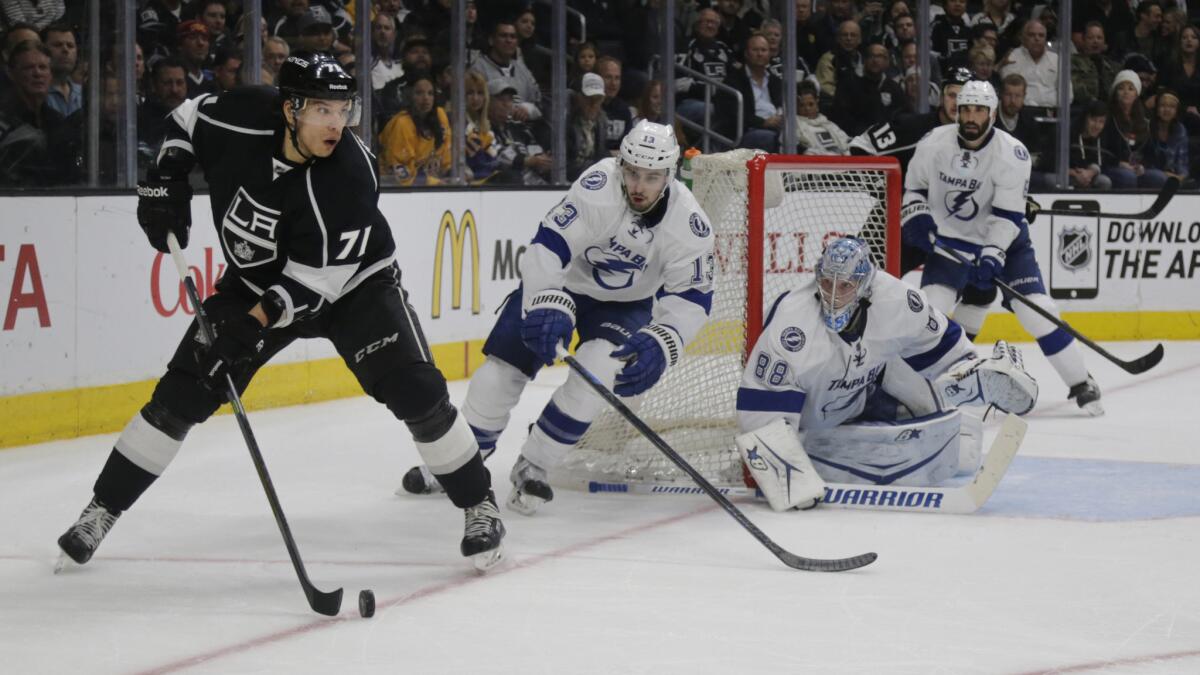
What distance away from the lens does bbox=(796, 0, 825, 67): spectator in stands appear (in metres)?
8.84

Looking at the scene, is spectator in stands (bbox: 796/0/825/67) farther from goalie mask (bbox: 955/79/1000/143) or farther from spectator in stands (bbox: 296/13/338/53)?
spectator in stands (bbox: 296/13/338/53)

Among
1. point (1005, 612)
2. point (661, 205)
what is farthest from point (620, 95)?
point (1005, 612)

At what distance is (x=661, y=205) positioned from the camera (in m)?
4.32

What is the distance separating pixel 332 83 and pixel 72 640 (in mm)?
1150

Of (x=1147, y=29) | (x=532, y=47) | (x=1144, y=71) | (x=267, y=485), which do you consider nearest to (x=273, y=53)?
(x=532, y=47)

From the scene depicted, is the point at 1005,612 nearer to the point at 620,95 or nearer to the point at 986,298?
the point at 986,298

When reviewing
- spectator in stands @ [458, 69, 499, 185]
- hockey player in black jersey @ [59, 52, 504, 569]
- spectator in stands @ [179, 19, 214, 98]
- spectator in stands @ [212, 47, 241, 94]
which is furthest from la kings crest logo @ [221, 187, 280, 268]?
spectator in stands @ [458, 69, 499, 185]

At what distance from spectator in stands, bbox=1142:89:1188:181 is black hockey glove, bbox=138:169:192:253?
6.51 metres

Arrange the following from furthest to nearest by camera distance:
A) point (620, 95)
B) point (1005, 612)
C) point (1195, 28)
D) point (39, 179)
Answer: point (1195, 28) → point (620, 95) → point (39, 179) → point (1005, 612)

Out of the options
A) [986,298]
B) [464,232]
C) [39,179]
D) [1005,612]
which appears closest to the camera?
[1005,612]

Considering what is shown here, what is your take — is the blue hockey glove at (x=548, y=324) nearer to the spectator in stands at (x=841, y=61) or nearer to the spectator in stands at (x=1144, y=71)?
the spectator in stands at (x=841, y=61)

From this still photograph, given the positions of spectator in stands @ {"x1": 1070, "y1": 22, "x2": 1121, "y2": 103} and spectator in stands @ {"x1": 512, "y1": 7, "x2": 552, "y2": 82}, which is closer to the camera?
spectator in stands @ {"x1": 512, "y1": 7, "x2": 552, "y2": 82}

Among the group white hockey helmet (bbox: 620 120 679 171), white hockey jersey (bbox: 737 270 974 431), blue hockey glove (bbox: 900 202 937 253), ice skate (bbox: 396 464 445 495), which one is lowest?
ice skate (bbox: 396 464 445 495)

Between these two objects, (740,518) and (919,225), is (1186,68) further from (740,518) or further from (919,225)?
(740,518)
